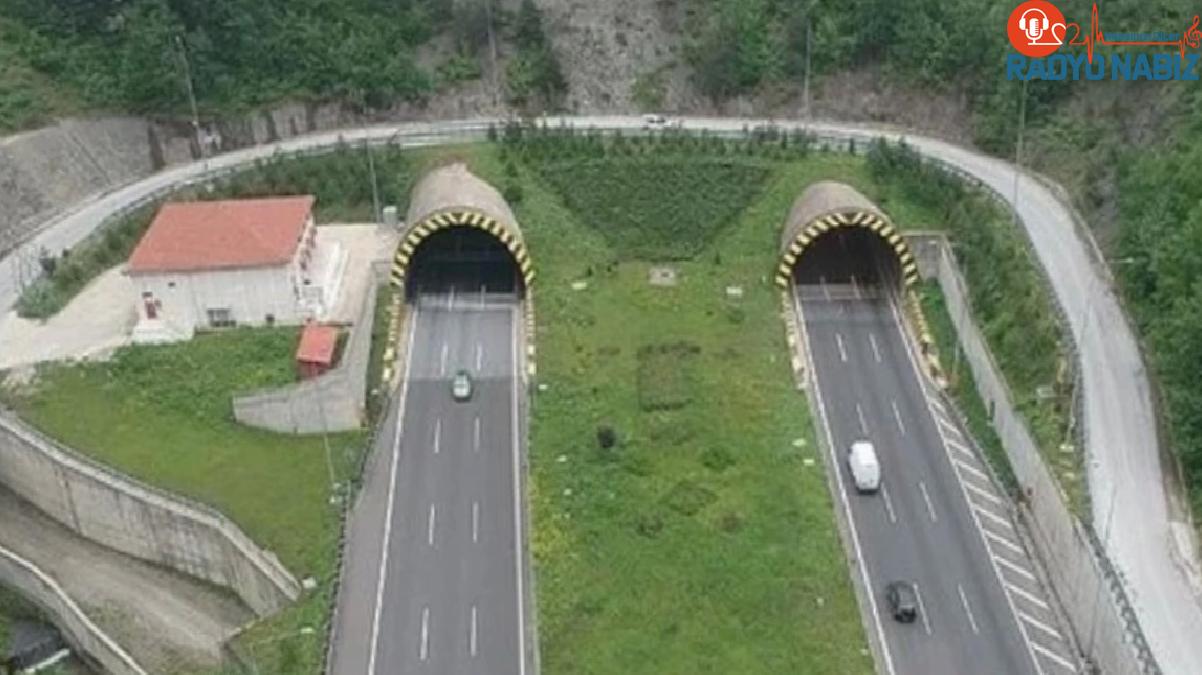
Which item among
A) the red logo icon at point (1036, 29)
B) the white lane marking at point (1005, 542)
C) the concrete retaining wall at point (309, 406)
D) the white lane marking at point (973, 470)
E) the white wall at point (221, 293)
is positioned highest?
the red logo icon at point (1036, 29)

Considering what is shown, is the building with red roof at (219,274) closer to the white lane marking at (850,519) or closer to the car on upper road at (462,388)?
the car on upper road at (462,388)

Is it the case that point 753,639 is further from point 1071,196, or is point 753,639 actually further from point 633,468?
point 1071,196

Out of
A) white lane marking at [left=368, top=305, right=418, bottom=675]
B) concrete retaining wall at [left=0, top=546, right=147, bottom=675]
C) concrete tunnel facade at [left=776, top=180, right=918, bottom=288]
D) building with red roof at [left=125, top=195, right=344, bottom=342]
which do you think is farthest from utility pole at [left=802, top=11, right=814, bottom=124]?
concrete retaining wall at [left=0, top=546, right=147, bottom=675]

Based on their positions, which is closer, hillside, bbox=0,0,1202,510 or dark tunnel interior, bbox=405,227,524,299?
dark tunnel interior, bbox=405,227,524,299

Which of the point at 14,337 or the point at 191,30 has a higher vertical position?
the point at 191,30

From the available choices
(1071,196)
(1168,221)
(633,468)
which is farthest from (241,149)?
(1168,221)

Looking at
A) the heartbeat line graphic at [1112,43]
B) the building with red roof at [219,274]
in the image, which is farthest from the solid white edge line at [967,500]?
the building with red roof at [219,274]

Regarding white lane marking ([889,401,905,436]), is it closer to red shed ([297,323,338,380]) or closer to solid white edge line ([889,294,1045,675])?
solid white edge line ([889,294,1045,675])
